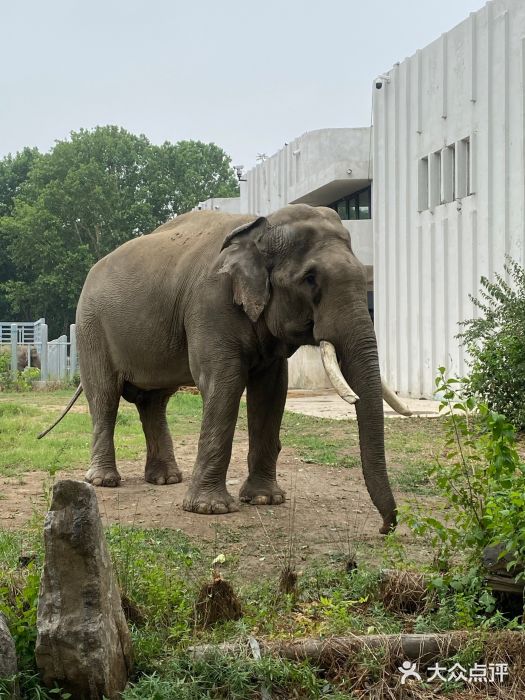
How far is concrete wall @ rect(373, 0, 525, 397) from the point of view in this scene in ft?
61.2

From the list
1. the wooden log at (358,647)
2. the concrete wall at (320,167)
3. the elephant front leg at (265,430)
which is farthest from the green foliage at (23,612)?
the concrete wall at (320,167)

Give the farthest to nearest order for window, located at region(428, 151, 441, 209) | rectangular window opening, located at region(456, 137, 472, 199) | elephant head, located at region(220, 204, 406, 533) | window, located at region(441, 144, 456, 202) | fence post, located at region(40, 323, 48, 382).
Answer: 1. fence post, located at region(40, 323, 48, 382)
2. window, located at region(428, 151, 441, 209)
3. window, located at region(441, 144, 456, 202)
4. rectangular window opening, located at region(456, 137, 472, 199)
5. elephant head, located at region(220, 204, 406, 533)

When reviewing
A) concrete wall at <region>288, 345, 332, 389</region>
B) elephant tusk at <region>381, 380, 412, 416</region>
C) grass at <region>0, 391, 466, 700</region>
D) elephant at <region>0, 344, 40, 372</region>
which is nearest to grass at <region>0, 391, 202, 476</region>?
grass at <region>0, 391, 466, 700</region>

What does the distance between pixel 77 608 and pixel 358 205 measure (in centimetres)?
2781

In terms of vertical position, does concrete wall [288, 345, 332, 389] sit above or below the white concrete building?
below

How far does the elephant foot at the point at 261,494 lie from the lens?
27.3 ft

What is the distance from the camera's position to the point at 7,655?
402 cm

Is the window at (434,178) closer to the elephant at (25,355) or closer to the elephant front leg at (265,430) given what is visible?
the elephant front leg at (265,430)

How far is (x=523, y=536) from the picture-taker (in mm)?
4430

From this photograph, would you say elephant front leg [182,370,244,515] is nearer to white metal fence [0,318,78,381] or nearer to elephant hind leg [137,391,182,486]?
elephant hind leg [137,391,182,486]

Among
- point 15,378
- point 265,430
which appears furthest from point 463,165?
point 15,378

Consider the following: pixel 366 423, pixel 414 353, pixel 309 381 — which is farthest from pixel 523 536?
pixel 309 381

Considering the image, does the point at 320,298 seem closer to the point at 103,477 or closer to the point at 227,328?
the point at 227,328

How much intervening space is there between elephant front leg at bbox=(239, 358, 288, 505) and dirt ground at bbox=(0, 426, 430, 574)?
181 mm
